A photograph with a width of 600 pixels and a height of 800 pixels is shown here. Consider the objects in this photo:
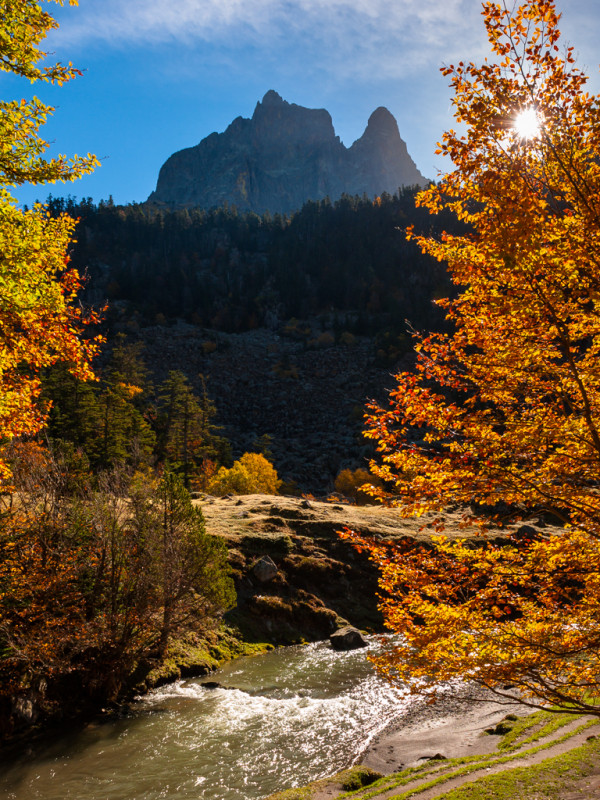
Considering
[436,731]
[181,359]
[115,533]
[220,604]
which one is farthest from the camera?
[181,359]

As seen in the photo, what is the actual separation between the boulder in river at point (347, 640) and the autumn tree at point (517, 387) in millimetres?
23199

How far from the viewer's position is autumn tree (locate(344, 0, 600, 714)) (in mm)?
5602

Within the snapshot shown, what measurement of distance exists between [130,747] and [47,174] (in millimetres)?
16812

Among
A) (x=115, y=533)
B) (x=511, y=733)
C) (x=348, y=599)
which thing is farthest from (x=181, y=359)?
(x=511, y=733)

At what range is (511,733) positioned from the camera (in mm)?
15328

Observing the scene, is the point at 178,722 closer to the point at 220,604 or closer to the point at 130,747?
the point at 130,747

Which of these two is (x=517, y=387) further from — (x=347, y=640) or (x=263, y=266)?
(x=263, y=266)

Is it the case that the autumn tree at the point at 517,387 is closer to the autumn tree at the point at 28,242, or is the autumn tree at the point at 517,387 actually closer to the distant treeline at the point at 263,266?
the autumn tree at the point at 28,242

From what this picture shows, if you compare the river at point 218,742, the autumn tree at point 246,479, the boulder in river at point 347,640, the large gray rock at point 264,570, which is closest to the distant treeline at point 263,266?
the autumn tree at point 246,479

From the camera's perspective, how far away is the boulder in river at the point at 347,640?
91.8 ft

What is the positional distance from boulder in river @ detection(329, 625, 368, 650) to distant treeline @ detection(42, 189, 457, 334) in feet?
443

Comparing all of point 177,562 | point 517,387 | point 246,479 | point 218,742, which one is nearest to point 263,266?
point 246,479

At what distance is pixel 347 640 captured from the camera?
2811cm

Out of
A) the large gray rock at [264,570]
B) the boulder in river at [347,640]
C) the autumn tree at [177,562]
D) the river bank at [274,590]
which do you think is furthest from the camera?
the large gray rock at [264,570]
